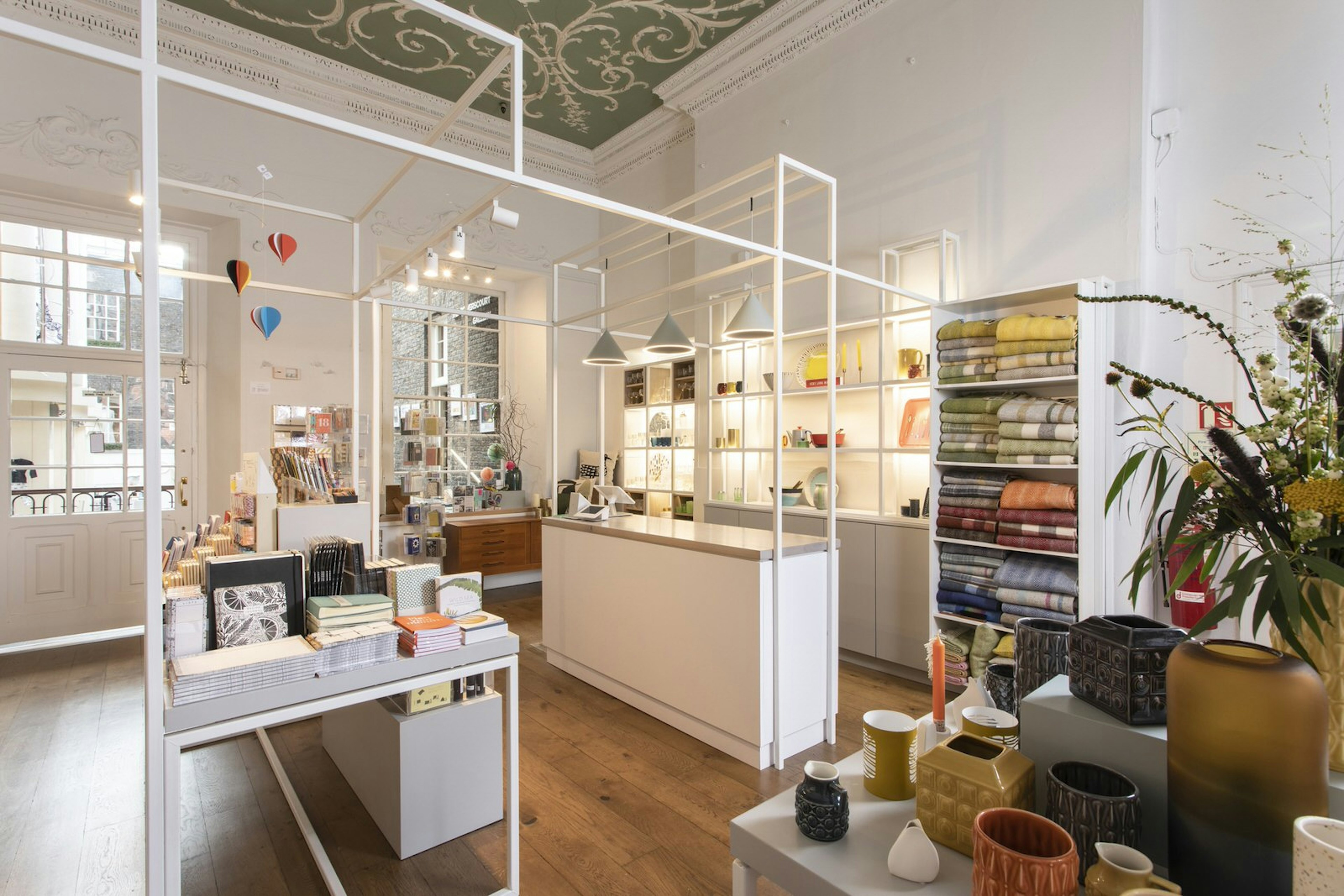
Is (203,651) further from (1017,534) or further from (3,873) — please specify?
(1017,534)

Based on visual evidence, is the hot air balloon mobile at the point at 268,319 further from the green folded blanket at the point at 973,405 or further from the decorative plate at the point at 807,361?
the green folded blanket at the point at 973,405

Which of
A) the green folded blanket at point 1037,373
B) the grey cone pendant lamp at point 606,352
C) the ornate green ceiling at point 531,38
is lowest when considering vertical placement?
the green folded blanket at point 1037,373

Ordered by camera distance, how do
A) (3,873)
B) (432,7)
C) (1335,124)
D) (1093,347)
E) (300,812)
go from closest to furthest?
1. (432,7)
2. (3,873)
3. (300,812)
4. (1335,124)
5. (1093,347)

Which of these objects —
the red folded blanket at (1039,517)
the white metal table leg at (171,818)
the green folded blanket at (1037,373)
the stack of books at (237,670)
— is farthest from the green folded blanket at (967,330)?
the white metal table leg at (171,818)

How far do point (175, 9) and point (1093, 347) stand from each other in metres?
6.65

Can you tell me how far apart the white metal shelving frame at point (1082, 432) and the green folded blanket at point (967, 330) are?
0.14m

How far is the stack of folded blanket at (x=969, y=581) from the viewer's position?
3643 millimetres

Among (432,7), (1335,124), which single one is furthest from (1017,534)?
(432,7)

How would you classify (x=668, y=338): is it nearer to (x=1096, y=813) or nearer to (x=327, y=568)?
(x=327, y=568)

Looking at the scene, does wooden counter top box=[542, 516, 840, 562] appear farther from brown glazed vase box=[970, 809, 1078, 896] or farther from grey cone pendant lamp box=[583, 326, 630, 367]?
brown glazed vase box=[970, 809, 1078, 896]

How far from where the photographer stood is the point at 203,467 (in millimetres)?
5605

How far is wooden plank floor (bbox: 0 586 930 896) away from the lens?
2.22m

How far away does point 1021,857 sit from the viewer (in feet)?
2.67

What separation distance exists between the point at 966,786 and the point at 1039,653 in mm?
443
